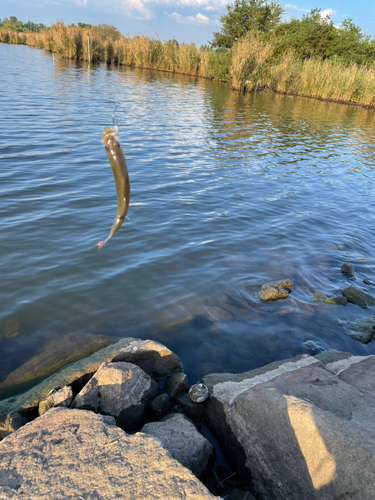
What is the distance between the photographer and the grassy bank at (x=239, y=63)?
25.7 m

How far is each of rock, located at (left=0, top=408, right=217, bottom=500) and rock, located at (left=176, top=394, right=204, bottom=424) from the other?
0.76 meters

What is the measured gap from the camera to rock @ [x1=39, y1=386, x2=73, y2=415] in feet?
9.09

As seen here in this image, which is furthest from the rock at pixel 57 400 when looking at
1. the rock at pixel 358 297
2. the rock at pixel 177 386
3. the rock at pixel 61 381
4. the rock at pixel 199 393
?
the rock at pixel 358 297

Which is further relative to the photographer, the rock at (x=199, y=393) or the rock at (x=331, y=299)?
the rock at (x=331, y=299)

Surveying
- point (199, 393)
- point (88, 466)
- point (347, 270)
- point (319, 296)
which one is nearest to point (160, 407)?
point (199, 393)

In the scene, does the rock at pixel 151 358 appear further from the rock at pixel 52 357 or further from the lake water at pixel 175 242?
the rock at pixel 52 357

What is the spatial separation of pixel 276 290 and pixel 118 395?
9.01ft

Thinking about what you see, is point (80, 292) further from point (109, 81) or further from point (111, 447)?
point (109, 81)

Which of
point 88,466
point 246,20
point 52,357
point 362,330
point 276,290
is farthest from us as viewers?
point 246,20

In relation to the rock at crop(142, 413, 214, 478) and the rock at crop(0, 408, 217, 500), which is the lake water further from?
the rock at crop(0, 408, 217, 500)

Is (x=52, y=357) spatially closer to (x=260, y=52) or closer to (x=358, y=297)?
(x=358, y=297)

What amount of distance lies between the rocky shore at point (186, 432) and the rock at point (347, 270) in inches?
95.7

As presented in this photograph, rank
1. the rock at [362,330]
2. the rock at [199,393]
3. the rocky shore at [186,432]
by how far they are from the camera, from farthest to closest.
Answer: the rock at [362,330], the rock at [199,393], the rocky shore at [186,432]

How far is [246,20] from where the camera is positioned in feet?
123
